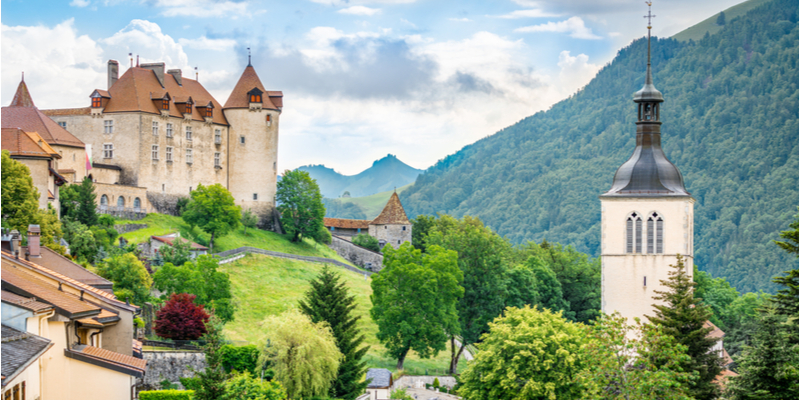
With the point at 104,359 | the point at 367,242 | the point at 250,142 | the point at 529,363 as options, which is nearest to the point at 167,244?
Answer: the point at 250,142

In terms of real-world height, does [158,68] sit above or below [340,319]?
above

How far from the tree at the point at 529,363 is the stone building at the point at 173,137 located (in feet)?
140

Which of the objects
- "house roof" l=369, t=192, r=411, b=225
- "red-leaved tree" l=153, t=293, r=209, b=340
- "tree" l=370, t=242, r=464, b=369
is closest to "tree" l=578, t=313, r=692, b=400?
"red-leaved tree" l=153, t=293, r=209, b=340

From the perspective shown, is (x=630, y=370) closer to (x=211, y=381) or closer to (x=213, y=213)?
(x=211, y=381)

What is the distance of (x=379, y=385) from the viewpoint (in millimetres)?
47594

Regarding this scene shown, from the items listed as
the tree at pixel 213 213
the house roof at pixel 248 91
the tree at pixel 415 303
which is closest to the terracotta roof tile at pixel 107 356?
the tree at pixel 415 303

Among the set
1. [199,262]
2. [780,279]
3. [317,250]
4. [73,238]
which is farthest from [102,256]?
[780,279]

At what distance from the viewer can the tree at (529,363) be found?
37844 mm

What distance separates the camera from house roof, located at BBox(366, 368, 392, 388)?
4756 centimetres

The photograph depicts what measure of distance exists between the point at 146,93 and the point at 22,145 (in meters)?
24.6

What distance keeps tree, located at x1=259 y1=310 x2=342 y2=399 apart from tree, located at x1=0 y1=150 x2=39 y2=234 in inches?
537

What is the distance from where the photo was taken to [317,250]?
8331 centimetres

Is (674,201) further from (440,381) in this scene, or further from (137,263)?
(137,263)

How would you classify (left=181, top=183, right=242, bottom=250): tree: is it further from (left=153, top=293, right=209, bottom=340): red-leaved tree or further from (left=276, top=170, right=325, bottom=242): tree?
(left=153, top=293, right=209, bottom=340): red-leaved tree
